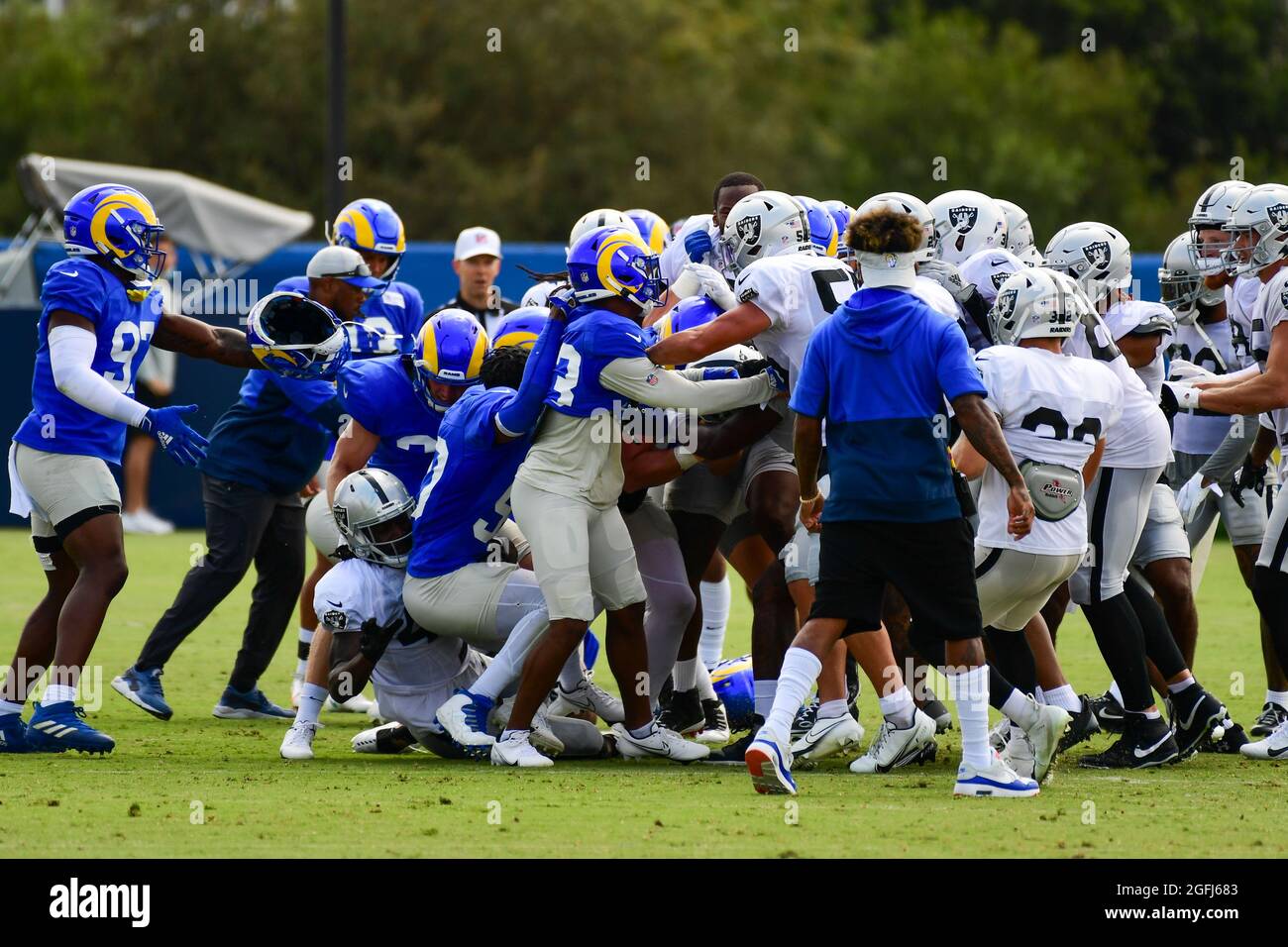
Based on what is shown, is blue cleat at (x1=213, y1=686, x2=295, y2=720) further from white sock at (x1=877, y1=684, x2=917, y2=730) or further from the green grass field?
white sock at (x1=877, y1=684, x2=917, y2=730)

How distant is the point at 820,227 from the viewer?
7594 millimetres

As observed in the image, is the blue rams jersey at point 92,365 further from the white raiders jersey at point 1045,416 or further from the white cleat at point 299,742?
the white raiders jersey at point 1045,416

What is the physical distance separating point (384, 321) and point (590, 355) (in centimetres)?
250

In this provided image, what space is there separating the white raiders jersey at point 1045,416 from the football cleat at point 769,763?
1027mm

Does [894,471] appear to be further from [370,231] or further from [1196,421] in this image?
[370,231]

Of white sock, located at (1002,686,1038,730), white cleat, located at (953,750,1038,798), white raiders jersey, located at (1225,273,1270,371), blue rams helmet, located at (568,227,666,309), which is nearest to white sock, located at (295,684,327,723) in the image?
blue rams helmet, located at (568,227,666,309)

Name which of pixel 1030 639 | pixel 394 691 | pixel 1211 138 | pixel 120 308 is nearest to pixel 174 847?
pixel 394 691

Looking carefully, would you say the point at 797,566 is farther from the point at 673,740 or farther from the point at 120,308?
the point at 120,308

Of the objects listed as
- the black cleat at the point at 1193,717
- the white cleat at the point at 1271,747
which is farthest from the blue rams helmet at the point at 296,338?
the white cleat at the point at 1271,747

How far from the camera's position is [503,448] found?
6992 millimetres

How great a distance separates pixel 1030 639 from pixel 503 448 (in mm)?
2018

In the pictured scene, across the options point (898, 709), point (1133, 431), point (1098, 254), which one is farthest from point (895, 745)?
point (1098, 254)

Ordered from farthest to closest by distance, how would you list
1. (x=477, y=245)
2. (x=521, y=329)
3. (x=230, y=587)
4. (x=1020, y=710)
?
1. (x=477, y=245)
2. (x=230, y=587)
3. (x=521, y=329)
4. (x=1020, y=710)

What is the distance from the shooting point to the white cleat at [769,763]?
19.5 feet
